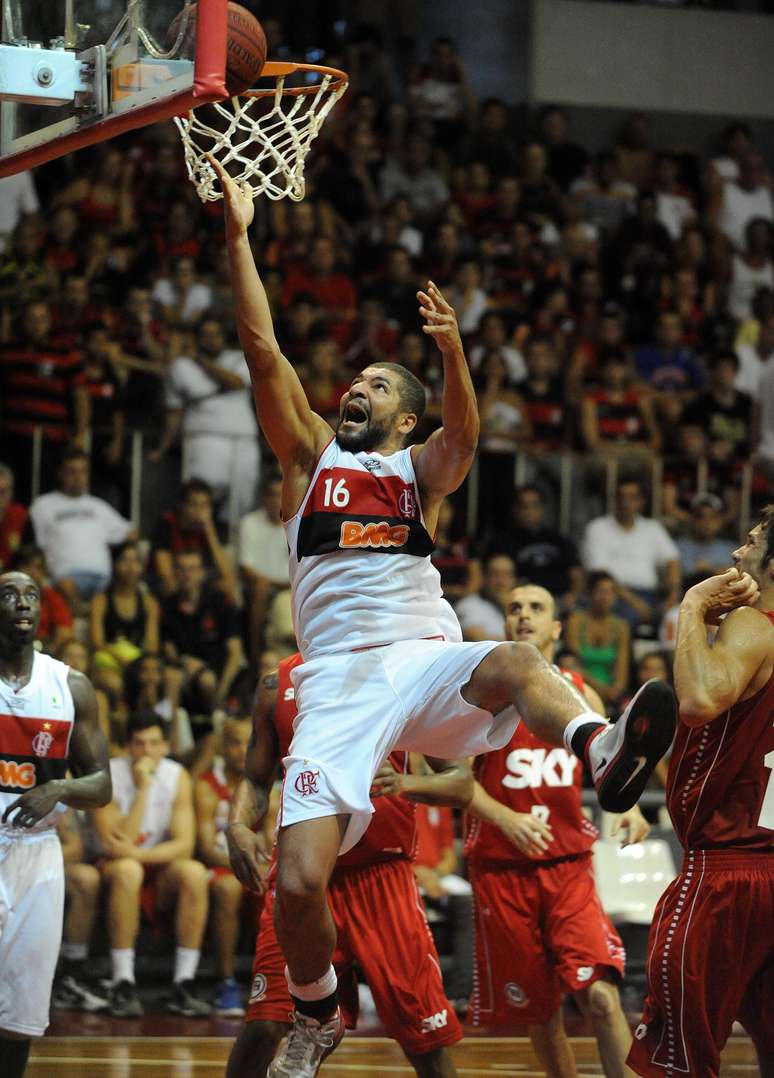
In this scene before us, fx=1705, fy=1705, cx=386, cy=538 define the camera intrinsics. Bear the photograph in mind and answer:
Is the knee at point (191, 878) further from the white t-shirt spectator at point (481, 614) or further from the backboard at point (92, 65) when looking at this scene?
the backboard at point (92, 65)

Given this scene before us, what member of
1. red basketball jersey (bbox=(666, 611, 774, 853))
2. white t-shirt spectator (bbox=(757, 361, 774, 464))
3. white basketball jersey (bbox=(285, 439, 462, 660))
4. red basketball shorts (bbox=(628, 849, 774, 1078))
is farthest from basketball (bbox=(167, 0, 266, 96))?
white t-shirt spectator (bbox=(757, 361, 774, 464))

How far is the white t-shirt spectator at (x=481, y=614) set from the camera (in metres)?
11.7

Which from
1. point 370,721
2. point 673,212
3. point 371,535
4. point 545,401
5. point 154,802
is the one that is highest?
point 673,212

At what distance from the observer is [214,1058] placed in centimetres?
857

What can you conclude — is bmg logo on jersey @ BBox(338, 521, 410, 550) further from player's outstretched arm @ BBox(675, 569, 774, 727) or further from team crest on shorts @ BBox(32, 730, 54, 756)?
team crest on shorts @ BBox(32, 730, 54, 756)

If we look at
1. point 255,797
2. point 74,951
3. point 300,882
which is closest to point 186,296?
Answer: point 74,951

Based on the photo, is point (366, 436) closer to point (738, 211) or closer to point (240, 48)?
point (240, 48)

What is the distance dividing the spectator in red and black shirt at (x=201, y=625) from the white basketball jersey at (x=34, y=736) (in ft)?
13.7

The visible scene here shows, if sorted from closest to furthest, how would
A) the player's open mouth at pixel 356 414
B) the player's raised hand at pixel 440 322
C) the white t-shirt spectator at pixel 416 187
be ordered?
the player's raised hand at pixel 440 322 → the player's open mouth at pixel 356 414 → the white t-shirt spectator at pixel 416 187

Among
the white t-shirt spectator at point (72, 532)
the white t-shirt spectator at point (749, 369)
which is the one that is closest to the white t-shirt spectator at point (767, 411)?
the white t-shirt spectator at point (749, 369)

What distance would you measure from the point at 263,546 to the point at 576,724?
6931mm

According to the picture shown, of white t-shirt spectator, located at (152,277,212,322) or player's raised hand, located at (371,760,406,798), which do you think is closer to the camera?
player's raised hand, located at (371,760,406,798)

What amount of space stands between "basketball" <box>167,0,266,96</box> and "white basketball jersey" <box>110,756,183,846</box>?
5.02 metres

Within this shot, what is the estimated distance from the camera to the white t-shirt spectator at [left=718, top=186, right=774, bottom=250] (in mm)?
16312
